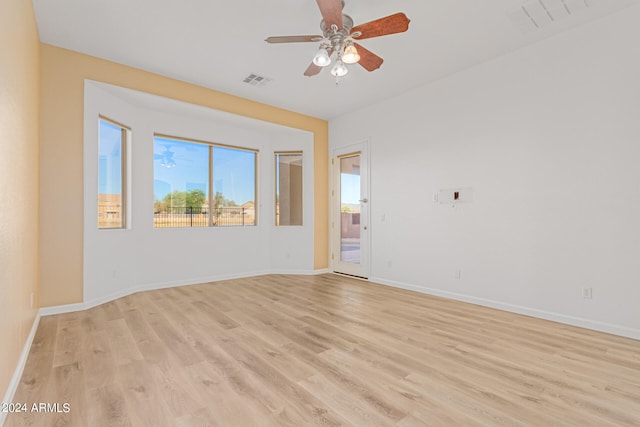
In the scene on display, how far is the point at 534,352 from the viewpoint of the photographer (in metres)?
2.57

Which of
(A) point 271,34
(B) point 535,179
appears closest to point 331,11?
(A) point 271,34

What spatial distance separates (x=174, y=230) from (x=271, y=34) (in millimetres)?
3412

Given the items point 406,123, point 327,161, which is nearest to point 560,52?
point 406,123

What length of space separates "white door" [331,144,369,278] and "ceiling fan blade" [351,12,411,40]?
298 centimetres

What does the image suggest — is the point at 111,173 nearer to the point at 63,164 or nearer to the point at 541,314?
the point at 63,164

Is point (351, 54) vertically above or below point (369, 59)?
below

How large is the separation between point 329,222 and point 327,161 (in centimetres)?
126

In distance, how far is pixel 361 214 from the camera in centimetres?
571

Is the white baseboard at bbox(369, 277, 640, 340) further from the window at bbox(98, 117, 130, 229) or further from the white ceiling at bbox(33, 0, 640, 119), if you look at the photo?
the window at bbox(98, 117, 130, 229)

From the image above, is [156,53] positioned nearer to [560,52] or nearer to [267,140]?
[267,140]

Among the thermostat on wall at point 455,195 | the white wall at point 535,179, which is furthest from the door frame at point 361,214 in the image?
the thermostat on wall at point 455,195

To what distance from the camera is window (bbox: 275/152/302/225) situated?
20.6 feet

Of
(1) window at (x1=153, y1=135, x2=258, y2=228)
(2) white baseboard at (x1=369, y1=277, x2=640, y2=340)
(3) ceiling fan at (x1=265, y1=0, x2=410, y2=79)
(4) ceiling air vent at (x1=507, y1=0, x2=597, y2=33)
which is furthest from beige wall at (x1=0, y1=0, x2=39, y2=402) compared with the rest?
(2) white baseboard at (x1=369, y1=277, x2=640, y2=340)

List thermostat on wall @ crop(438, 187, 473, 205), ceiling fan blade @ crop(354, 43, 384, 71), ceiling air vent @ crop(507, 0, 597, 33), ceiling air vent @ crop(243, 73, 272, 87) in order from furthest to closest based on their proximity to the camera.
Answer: ceiling air vent @ crop(243, 73, 272, 87)
thermostat on wall @ crop(438, 187, 473, 205)
ceiling fan blade @ crop(354, 43, 384, 71)
ceiling air vent @ crop(507, 0, 597, 33)
